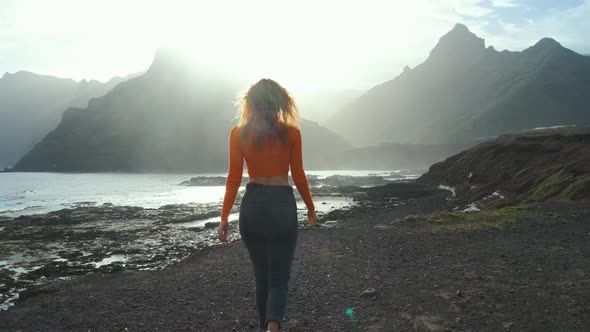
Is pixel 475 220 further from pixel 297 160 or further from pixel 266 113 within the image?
pixel 266 113

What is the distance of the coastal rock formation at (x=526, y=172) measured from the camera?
23.2 meters

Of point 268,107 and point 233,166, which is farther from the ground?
point 268,107

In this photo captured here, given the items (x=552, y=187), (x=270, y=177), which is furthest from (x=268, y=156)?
(x=552, y=187)

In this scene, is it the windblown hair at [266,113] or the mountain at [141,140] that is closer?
the windblown hair at [266,113]

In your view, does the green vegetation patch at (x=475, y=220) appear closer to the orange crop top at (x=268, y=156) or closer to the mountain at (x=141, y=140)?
the orange crop top at (x=268, y=156)

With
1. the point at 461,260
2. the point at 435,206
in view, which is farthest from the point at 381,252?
the point at 435,206

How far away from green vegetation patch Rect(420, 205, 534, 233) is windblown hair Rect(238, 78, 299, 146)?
12.0 metres

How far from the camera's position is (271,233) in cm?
413

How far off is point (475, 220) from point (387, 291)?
31.5ft

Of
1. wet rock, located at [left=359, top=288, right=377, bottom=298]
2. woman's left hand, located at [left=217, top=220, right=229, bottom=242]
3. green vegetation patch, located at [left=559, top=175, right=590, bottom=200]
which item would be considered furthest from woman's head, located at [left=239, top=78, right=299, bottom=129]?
green vegetation patch, located at [left=559, top=175, right=590, bottom=200]

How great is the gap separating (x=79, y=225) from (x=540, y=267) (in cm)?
3682

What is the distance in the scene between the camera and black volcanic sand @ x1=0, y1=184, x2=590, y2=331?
6613 mm

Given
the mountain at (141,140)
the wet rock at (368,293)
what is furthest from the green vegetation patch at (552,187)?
the mountain at (141,140)

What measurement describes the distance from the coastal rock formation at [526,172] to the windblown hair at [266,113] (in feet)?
65.4
